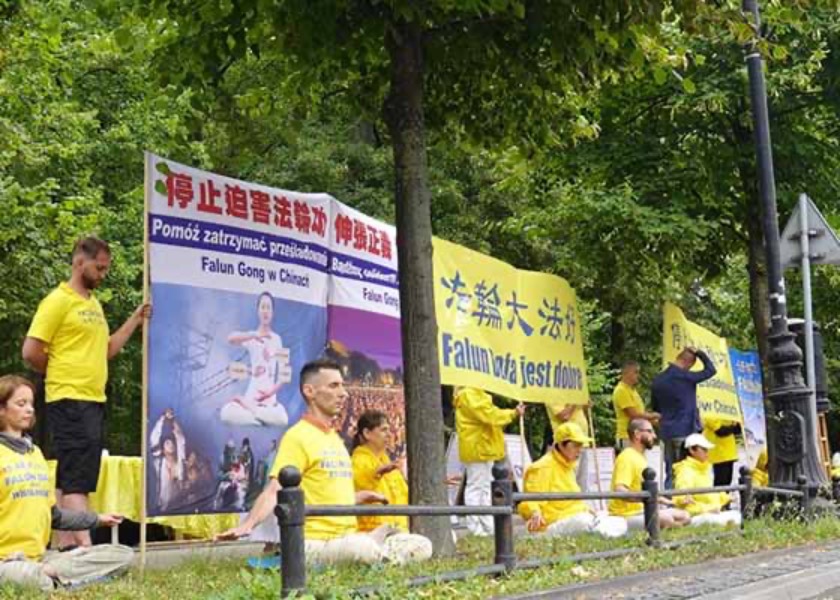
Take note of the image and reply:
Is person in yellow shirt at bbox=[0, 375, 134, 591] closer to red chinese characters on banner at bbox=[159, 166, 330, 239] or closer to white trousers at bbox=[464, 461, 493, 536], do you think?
red chinese characters on banner at bbox=[159, 166, 330, 239]

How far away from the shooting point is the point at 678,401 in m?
13.2

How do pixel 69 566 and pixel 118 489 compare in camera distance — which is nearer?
pixel 69 566

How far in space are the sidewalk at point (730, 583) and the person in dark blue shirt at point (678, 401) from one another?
4322 millimetres

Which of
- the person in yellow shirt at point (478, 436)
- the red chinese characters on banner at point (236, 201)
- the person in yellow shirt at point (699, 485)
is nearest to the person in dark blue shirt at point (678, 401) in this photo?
the person in yellow shirt at point (699, 485)

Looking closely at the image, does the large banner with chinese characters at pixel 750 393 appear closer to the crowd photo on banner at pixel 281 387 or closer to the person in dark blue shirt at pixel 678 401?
the person in dark blue shirt at pixel 678 401

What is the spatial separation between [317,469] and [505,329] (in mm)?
4979

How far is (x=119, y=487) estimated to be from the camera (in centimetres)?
1155

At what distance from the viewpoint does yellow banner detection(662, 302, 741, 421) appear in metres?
14.7

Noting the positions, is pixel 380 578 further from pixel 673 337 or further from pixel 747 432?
pixel 747 432

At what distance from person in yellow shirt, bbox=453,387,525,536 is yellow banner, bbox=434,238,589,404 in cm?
26

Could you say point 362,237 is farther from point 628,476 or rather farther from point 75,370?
point 75,370

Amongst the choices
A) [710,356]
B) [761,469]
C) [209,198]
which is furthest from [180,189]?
[761,469]

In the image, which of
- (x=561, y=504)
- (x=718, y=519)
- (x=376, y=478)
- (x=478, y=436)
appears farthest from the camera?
(x=478, y=436)

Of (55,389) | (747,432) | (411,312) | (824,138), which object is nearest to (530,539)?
(411,312)
